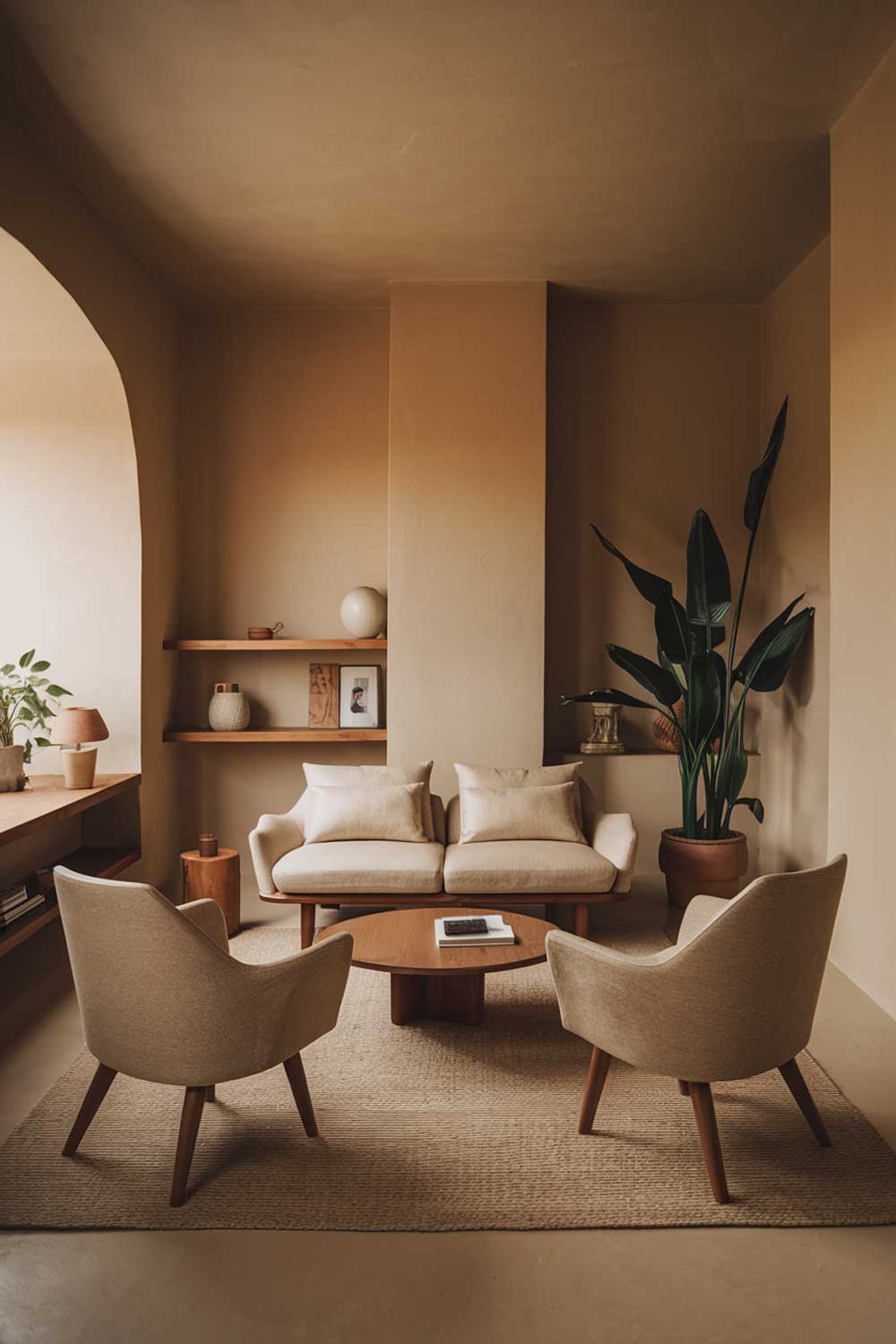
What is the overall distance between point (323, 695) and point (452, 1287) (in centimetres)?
372

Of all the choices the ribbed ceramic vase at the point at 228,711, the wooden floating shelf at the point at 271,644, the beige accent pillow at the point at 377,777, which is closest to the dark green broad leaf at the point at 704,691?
the beige accent pillow at the point at 377,777

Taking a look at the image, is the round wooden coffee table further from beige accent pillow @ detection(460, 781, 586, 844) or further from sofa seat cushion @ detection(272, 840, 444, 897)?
beige accent pillow @ detection(460, 781, 586, 844)

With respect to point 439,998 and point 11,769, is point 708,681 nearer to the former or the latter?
point 439,998

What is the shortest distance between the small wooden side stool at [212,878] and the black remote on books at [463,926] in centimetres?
140

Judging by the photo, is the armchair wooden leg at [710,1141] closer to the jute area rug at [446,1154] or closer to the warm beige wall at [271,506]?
the jute area rug at [446,1154]

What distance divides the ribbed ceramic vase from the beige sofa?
120cm

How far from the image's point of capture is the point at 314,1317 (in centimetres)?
187

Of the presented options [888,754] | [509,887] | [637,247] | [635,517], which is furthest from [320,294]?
[888,754]

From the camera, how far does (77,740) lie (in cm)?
425

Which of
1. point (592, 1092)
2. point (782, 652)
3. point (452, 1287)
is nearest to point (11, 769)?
point (592, 1092)

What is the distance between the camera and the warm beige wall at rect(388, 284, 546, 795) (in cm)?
507

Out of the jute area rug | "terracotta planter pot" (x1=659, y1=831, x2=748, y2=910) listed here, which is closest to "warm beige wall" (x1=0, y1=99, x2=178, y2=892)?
the jute area rug

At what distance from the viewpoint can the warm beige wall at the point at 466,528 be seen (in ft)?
16.6

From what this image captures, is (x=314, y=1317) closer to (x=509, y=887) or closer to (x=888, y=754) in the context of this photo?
(x=509, y=887)
